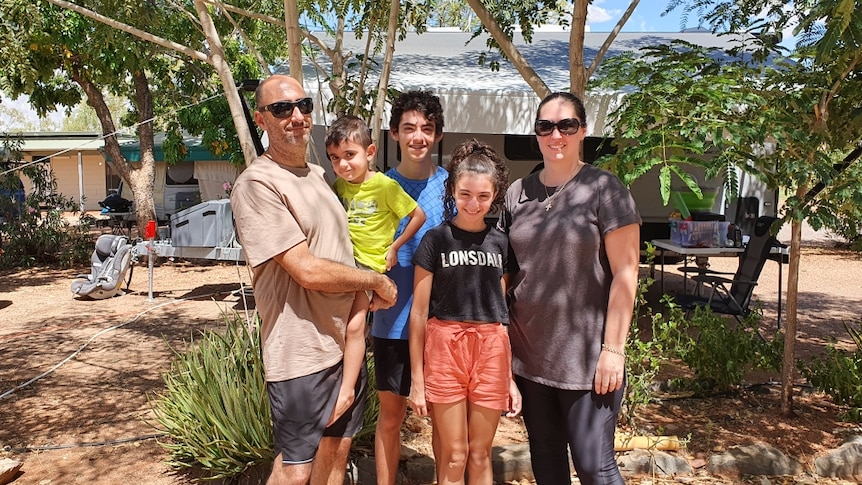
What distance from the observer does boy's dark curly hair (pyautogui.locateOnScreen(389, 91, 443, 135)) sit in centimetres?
273

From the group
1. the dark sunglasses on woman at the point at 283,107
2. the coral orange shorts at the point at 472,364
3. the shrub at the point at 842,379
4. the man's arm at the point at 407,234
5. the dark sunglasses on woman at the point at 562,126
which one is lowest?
the shrub at the point at 842,379

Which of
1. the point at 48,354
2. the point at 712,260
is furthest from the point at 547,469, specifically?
the point at 712,260

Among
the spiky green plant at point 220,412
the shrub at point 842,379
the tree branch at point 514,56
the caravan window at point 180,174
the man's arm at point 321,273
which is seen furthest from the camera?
the caravan window at point 180,174

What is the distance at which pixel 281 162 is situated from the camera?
221 centimetres

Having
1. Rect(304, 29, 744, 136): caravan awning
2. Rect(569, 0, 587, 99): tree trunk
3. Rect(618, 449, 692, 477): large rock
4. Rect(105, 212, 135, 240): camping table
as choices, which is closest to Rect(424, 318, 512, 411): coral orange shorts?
Rect(618, 449, 692, 477): large rock

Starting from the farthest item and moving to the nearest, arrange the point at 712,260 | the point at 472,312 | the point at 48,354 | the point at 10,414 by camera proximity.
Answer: the point at 712,260 → the point at 48,354 → the point at 10,414 → the point at 472,312

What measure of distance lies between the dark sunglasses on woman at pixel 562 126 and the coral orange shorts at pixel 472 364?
69cm

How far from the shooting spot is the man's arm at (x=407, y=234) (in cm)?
263

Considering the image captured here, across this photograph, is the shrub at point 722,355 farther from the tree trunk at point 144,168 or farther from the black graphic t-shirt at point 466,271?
the tree trunk at point 144,168

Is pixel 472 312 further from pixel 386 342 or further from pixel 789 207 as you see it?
pixel 789 207

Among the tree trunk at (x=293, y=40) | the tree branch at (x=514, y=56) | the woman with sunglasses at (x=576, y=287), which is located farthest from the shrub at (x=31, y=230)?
the woman with sunglasses at (x=576, y=287)

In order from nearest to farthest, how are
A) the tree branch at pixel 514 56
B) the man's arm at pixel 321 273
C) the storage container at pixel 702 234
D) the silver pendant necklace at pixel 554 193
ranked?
the man's arm at pixel 321 273 → the silver pendant necklace at pixel 554 193 → the tree branch at pixel 514 56 → the storage container at pixel 702 234

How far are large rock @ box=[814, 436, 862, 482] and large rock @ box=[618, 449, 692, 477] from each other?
2.13 feet

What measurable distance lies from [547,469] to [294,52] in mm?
2531
